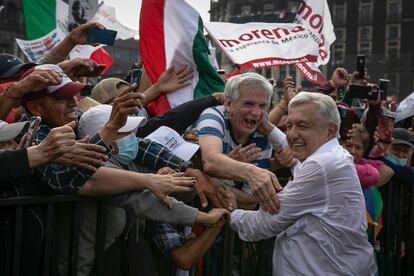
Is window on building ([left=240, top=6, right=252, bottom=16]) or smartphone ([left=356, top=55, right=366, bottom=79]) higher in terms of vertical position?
window on building ([left=240, top=6, right=252, bottom=16])

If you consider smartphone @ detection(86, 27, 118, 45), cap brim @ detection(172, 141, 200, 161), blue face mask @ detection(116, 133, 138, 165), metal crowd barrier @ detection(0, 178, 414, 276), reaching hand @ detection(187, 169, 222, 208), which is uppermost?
smartphone @ detection(86, 27, 118, 45)

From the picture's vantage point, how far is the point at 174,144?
3.04 metres

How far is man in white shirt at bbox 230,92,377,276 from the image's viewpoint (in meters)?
2.68

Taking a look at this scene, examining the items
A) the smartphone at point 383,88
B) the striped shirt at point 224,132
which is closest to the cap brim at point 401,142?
the smartphone at point 383,88

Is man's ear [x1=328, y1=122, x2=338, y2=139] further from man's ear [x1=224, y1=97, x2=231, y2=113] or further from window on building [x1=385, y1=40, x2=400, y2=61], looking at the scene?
window on building [x1=385, y1=40, x2=400, y2=61]

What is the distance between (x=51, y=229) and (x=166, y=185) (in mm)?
557

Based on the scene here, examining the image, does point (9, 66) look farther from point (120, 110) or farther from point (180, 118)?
point (120, 110)

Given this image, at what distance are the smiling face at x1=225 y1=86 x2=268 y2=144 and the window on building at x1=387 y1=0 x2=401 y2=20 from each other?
235 feet

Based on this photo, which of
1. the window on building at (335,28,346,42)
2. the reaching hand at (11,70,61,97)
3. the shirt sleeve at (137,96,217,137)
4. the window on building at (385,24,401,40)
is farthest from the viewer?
the window on building at (335,28,346,42)

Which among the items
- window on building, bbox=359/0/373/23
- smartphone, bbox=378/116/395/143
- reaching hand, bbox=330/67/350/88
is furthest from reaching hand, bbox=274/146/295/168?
window on building, bbox=359/0/373/23

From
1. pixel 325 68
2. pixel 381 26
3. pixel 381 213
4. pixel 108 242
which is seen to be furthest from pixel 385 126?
pixel 381 26

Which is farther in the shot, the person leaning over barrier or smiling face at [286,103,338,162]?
smiling face at [286,103,338,162]

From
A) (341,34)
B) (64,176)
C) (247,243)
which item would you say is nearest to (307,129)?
(247,243)

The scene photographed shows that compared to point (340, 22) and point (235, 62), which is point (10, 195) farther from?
point (340, 22)
